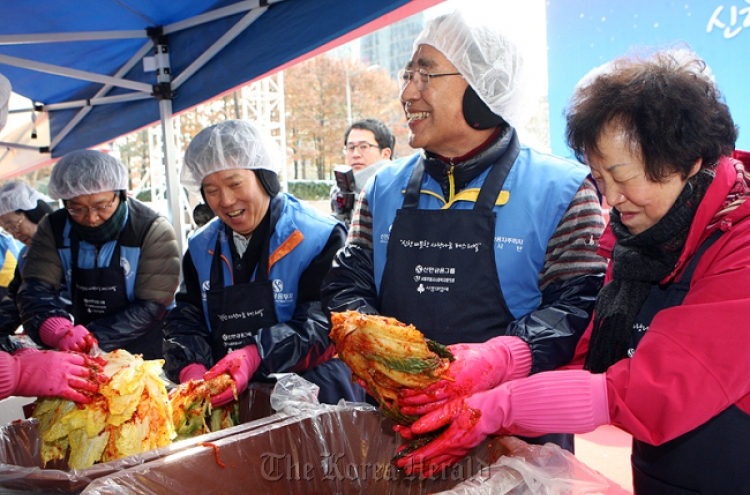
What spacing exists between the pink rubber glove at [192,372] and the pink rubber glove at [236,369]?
23 centimetres

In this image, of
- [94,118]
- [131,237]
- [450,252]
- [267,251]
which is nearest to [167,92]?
[131,237]

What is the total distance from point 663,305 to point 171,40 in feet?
13.0

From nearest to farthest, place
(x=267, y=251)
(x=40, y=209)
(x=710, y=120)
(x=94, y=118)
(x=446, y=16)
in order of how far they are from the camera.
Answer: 1. (x=710, y=120)
2. (x=446, y=16)
3. (x=267, y=251)
4. (x=40, y=209)
5. (x=94, y=118)

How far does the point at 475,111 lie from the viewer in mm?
2076

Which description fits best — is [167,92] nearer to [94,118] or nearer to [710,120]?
[94,118]

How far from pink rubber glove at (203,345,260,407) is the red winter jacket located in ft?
4.63

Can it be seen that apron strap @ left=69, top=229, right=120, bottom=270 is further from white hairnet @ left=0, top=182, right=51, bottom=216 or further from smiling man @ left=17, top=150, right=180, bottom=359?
white hairnet @ left=0, top=182, right=51, bottom=216

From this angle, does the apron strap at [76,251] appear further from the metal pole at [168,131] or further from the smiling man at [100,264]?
the metal pole at [168,131]

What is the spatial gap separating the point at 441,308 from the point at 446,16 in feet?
3.34

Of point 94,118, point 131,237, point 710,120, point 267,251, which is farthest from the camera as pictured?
point 94,118

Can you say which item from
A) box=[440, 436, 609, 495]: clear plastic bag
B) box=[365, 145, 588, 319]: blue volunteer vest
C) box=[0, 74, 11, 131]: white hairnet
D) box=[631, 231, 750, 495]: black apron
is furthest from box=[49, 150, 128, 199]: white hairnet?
box=[631, 231, 750, 495]: black apron

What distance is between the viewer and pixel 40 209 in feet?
18.3

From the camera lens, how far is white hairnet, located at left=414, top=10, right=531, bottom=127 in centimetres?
206

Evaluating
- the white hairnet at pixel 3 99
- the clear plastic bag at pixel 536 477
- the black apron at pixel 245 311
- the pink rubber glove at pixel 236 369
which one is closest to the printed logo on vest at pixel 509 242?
the clear plastic bag at pixel 536 477
